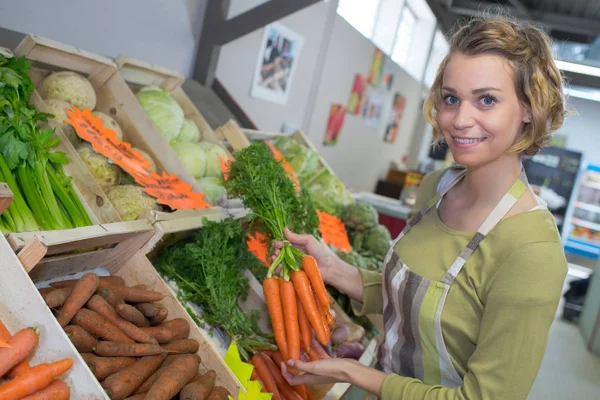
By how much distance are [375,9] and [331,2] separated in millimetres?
1615

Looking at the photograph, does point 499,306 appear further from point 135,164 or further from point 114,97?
point 114,97

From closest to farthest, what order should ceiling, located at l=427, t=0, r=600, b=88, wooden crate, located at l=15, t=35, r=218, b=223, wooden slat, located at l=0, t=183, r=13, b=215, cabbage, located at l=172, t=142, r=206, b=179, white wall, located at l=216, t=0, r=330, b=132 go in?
wooden slat, located at l=0, t=183, r=13, b=215, wooden crate, located at l=15, t=35, r=218, b=223, cabbage, located at l=172, t=142, r=206, b=179, white wall, located at l=216, t=0, r=330, b=132, ceiling, located at l=427, t=0, r=600, b=88

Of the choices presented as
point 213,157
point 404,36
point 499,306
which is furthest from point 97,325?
point 404,36

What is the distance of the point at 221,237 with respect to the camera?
197cm

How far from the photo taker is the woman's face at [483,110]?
1354mm

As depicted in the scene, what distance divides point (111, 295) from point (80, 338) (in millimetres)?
182

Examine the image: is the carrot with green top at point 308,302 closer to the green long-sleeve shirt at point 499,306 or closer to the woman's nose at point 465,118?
the green long-sleeve shirt at point 499,306

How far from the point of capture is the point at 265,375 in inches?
73.0

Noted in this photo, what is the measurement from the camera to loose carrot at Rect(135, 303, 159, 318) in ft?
5.46

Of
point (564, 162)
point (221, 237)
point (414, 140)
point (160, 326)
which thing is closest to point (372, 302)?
point (221, 237)

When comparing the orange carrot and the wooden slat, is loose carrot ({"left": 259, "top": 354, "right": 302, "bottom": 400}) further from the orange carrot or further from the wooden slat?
the wooden slat

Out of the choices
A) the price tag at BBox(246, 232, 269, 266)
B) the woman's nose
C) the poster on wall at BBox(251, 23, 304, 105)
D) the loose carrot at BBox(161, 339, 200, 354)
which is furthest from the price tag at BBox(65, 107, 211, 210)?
the poster on wall at BBox(251, 23, 304, 105)

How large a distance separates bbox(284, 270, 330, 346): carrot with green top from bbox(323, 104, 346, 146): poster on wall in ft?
14.0

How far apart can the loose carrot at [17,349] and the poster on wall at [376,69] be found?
602 centimetres
